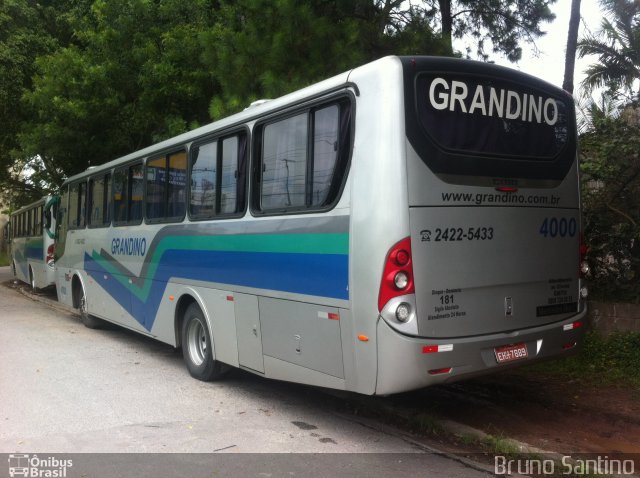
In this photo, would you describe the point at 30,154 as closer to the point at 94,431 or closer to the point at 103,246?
the point at 103,246

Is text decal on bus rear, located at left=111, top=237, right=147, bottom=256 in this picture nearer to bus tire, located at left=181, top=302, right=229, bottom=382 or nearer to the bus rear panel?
bus tire, located at left=181, top=302, right=229, bottom=382

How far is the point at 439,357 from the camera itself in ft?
16.3

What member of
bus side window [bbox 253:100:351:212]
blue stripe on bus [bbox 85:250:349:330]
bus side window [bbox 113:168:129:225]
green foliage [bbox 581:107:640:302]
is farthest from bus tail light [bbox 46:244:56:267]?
green foliage [bbox 581:107:640:302]

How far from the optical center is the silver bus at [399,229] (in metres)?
4.95

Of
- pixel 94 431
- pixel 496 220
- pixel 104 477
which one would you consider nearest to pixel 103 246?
pixel 94 431

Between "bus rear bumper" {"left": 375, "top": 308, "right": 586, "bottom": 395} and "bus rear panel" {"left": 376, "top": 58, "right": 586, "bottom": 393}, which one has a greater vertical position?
"bus rear panel" {"left": 376, "top": 58, "right": 586, "bottom": 393}

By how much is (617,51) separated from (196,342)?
28.3ft

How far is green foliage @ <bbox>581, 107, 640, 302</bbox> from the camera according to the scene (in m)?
7.56

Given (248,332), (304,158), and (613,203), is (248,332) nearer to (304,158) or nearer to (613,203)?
(304,158)

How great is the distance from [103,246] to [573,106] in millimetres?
7724

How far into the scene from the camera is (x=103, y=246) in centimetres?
1072

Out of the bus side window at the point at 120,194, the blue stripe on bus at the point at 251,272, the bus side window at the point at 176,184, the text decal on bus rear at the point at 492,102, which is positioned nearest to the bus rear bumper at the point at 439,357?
the blue stripe on bus at the point at 251,272

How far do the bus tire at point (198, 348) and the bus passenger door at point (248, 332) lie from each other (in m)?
0.87

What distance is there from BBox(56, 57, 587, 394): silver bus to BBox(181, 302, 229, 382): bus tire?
37cm
